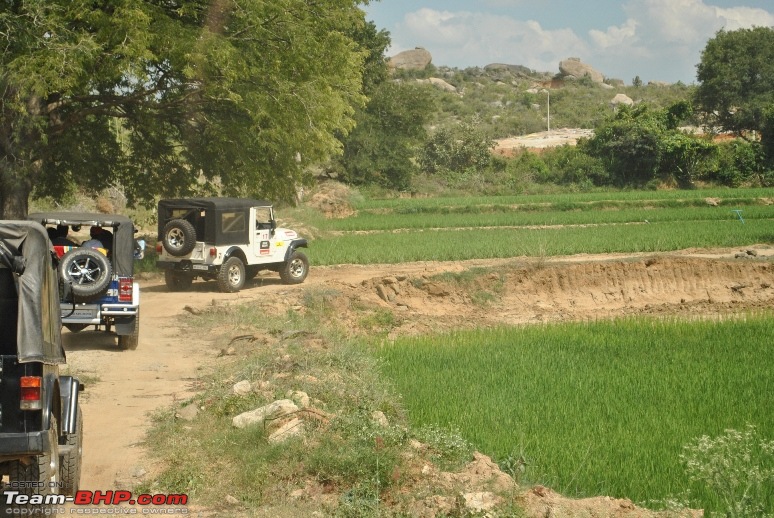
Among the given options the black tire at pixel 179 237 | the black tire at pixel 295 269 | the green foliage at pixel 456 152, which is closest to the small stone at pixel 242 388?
the black tire at pixel 179 237

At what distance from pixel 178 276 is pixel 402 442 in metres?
14.9

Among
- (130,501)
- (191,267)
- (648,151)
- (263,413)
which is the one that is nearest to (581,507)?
(130,501)

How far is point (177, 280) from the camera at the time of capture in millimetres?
22500

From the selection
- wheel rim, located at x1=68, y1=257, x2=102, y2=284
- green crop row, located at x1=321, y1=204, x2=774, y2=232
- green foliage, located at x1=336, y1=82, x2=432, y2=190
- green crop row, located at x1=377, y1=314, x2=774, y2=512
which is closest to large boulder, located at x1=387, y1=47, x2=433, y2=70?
green foliage, located at x1=336, y1=82, x2=432, y2=190

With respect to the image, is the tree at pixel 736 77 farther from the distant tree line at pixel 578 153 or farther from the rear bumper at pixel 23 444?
the rear bumper at pixel 23 444

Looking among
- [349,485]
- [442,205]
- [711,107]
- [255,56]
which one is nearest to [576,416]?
[349,485]

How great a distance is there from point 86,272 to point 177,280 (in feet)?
30.3

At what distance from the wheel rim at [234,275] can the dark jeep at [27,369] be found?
14857mm

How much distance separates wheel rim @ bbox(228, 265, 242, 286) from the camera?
2186cm

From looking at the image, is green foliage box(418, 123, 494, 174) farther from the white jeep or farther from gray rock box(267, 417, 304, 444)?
gray rock box(267, 417, 304, 444)

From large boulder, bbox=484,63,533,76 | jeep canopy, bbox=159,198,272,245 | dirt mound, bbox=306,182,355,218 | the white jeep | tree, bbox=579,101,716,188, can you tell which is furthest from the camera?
large boulder, bbox=484,63,533,76

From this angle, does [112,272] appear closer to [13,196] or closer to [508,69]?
[13,196]

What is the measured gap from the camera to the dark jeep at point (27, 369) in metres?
6.24

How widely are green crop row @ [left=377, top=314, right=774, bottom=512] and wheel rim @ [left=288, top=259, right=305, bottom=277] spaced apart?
262 inches
